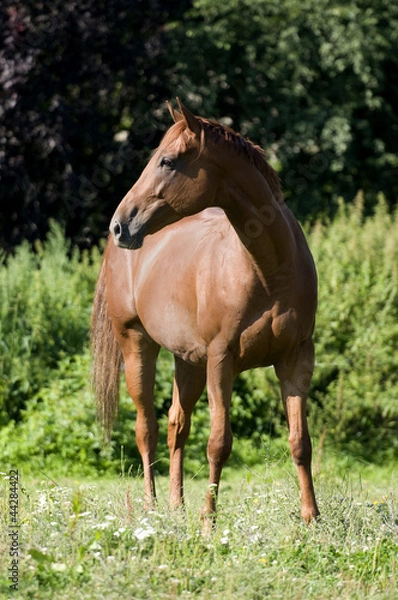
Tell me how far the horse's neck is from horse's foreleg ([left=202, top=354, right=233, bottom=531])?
527mm

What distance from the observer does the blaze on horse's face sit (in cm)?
441

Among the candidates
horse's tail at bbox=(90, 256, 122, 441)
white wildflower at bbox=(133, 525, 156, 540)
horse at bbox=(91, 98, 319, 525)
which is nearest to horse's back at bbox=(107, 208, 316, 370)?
horse at bbox=(91, 98, 319, 525)

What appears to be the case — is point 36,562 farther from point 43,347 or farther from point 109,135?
point 109,135

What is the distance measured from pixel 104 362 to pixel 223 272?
5.46 feet

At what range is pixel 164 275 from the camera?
5.30 meters

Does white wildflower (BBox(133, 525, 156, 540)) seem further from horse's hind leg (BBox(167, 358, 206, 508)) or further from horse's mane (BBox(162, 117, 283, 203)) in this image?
horse's mane (BBox(162, 117, 283, 203))

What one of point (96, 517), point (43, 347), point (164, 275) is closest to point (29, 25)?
point (43, 347)

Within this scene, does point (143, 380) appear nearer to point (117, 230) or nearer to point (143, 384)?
point (143, 384)

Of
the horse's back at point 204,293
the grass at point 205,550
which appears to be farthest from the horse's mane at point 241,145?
the grass at point 205,550

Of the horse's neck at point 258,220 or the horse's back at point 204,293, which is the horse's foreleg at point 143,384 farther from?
the horse's neck at point 258,220

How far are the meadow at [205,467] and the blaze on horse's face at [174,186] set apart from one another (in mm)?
1338

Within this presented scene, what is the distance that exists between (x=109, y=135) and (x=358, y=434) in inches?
227

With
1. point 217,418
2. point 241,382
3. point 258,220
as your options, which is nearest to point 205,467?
point 241,382

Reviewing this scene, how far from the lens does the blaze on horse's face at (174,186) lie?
14.5ft
